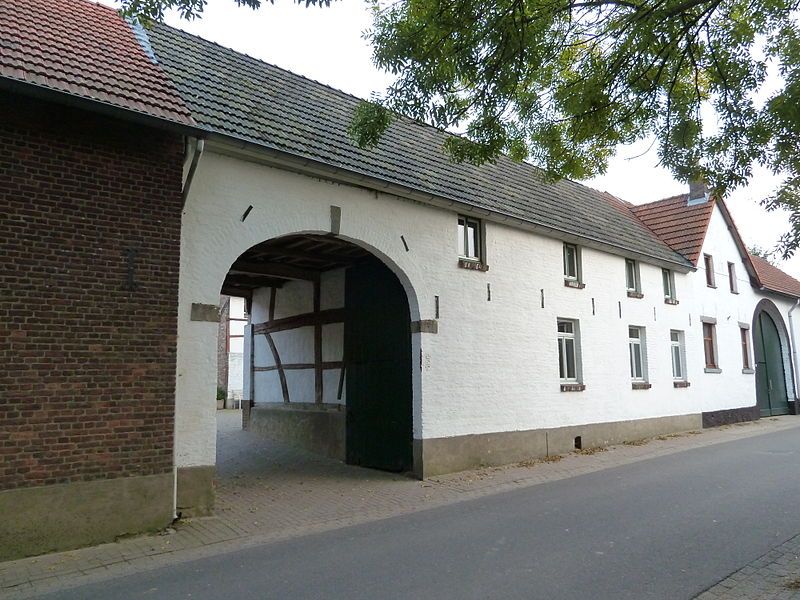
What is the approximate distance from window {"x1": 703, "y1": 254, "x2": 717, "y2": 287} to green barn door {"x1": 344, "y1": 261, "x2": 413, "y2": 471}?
506 inches

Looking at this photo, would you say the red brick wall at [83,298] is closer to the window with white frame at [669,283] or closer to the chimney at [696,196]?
the window with white frame at [669,283]

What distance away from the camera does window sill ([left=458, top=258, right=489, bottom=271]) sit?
37.7 ft

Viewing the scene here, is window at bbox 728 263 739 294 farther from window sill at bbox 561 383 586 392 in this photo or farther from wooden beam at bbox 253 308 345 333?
wooden beam at bbox 253 308 345 333

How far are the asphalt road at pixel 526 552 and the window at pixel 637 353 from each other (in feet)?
22.2

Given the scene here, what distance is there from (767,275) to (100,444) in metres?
26.3

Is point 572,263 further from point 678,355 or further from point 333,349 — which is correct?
point 333,349

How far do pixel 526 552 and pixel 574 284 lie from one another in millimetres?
8782

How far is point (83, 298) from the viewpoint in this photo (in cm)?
671

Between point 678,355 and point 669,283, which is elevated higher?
point 669,283

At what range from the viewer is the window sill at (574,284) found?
13.8 metres

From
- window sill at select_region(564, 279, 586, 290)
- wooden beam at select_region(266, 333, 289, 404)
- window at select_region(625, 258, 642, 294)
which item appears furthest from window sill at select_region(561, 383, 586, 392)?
wooden beam at select_region(266, 333, 289, 404)

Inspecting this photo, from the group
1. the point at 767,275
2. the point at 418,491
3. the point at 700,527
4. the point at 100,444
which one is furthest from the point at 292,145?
the point at 767,275

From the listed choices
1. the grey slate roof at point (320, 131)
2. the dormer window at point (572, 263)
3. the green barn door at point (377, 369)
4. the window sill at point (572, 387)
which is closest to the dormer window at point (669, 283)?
the grey slate roof at point (320, 131)

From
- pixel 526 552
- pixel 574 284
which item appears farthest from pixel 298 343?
pixel 526 552
